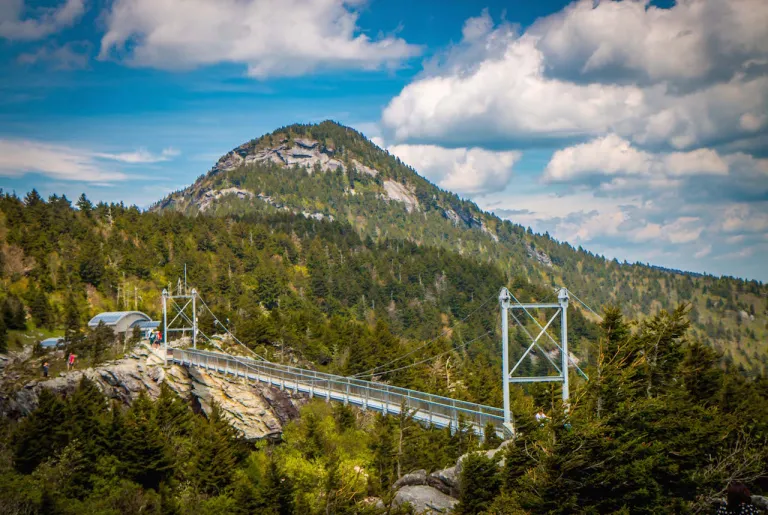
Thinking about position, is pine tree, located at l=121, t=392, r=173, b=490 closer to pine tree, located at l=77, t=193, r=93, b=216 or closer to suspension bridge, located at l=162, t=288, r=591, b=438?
suspension bridge, located at l=162, t=288, r=591, b=438

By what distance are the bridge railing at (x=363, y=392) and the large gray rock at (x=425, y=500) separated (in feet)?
16.4

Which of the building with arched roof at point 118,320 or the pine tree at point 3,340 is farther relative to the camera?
the building with arched roof at point 118,320

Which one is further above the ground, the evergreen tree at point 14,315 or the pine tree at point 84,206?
the pine tree at point 84,206

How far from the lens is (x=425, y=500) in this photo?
1942cm

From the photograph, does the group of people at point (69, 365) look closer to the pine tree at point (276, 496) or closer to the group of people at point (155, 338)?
the group of people at point (155, 338)

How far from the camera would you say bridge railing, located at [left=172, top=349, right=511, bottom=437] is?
26.8m

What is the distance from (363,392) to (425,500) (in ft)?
51.7

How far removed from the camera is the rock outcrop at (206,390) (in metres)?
43.6

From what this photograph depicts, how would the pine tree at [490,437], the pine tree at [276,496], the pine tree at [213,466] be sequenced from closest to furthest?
the pine tree at [276,496], the pine tree at [490,437], the pine tree at [213,466]

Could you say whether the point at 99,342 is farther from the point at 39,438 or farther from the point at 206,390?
the point at 39,438

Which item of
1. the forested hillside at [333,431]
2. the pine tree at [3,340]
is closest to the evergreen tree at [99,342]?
the forested hillside at [333,431]

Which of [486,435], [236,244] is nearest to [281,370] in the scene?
[486,435]

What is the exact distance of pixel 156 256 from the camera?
10244cm

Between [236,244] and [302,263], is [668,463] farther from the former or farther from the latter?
[302,263]
